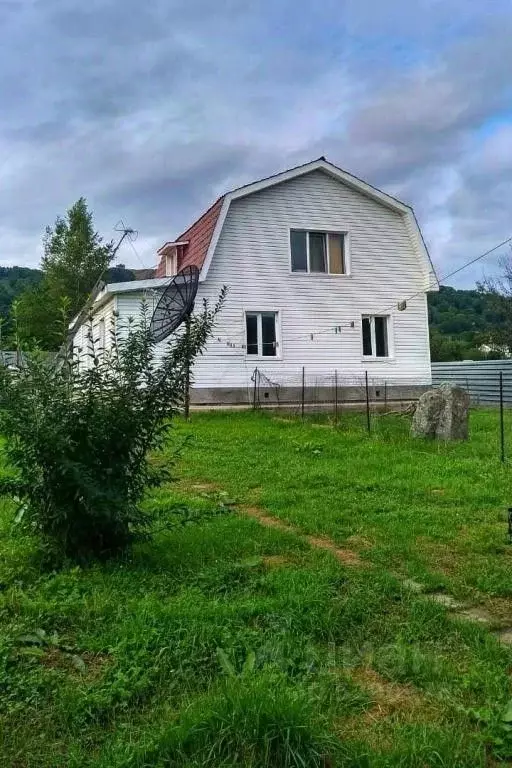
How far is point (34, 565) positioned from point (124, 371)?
4.40 feet

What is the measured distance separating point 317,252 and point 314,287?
41.9 inches

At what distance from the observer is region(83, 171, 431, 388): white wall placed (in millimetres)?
15258

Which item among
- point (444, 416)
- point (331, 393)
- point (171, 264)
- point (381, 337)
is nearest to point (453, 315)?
point (381, 337)

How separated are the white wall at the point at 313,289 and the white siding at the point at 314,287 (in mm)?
26

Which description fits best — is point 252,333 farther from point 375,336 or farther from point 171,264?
point 171,264

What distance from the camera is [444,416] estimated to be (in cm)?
988

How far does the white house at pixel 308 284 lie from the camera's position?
15.2m

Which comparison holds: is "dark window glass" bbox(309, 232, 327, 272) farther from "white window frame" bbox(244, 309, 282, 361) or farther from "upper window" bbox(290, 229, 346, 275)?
"white window frame" bbox(244, 309, 282, 361)

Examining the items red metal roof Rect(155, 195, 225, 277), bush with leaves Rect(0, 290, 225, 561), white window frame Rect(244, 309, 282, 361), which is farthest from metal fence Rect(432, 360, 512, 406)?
bush with leaves Rect(0, 290, 225, 561)

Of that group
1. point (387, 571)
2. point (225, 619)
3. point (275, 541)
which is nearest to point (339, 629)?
point (225, 619)

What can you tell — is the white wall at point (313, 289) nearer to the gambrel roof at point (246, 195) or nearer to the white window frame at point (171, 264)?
the gambrel roof at point (246, 195)

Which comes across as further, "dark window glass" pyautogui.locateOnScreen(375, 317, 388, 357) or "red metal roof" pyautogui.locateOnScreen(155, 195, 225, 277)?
"dark window glass" pyautogui.locateOnScreen(375, 317, 388, 357)

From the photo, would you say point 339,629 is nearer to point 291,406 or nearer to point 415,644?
point 415,644

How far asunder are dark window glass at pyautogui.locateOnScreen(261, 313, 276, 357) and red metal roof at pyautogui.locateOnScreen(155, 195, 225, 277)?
225cm
